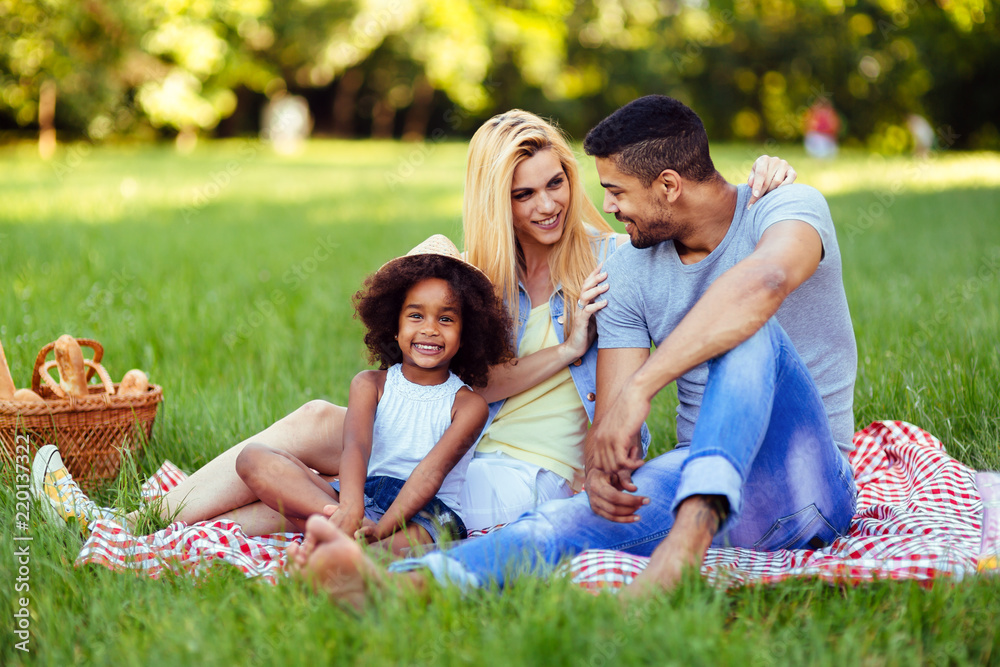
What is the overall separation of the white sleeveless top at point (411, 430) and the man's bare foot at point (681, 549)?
1014 mm

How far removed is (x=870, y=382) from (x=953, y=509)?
1.47m

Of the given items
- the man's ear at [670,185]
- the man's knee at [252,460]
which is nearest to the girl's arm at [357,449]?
the man's knee at [252,460]

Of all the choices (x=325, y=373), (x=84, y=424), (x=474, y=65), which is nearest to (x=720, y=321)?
(x=84, y=424)

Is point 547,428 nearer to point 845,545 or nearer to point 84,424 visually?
point 845,545

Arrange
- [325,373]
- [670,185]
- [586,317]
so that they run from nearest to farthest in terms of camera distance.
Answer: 1. [670,185]
2. [586,317]
3. [325,373]

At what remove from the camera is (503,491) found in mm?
3057

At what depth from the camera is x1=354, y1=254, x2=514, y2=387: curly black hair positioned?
3.16 metres

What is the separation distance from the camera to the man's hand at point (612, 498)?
8.20ft

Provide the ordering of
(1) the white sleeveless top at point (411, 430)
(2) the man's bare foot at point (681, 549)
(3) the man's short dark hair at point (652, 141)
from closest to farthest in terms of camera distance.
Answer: (2) the man's bare foot at point (681, 549) < (3) the man's short dark hair at point (652, 141) < (1) the white sleeveless top at point (411, 430)

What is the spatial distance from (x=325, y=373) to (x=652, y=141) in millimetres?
3043

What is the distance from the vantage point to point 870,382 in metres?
4.34

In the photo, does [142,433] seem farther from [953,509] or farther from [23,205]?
[23,205]

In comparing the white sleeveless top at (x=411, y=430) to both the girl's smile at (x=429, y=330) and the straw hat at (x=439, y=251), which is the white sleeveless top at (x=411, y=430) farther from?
the straw hat at (x=439, y=251)

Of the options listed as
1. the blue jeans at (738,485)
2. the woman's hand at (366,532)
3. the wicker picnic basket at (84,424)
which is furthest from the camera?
the wicker picnic basket at (84,424)
